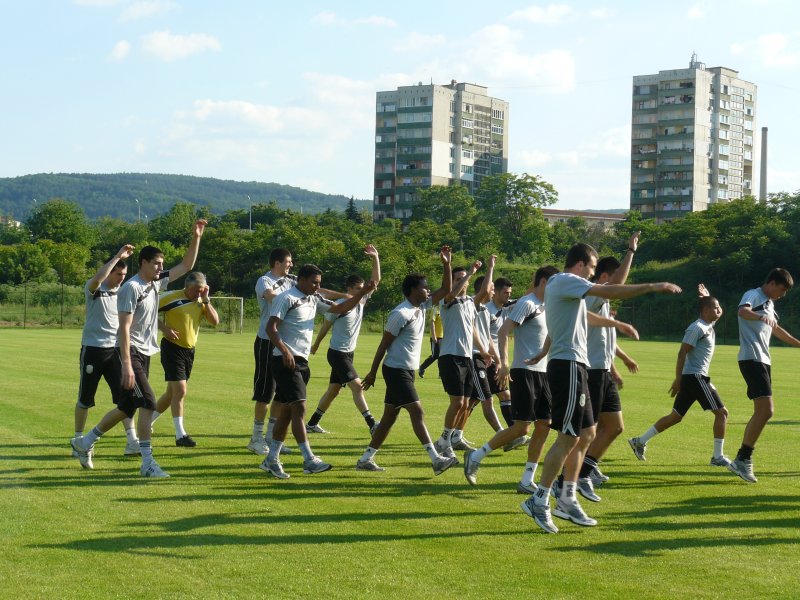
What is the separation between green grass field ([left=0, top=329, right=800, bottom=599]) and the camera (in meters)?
6.05

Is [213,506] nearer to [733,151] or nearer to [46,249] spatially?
[46,249]

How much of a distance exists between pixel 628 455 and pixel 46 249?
84.7 m

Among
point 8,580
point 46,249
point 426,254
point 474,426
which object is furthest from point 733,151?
point 8,580

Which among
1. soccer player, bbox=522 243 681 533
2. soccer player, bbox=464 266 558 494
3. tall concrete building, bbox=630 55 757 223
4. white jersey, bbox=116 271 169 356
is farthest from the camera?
tall concrete building, bbox=630 55 757 223

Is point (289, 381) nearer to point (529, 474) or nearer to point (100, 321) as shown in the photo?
point (100, 321)

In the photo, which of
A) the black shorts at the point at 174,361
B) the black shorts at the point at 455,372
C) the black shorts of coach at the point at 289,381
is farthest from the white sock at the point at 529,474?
the black shorts at the point at 174,361

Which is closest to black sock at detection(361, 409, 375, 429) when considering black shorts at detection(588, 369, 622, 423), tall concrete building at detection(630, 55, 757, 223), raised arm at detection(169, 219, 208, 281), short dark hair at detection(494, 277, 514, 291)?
short dark hair at detection(494, 277, 514, 291)

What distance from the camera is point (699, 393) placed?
1098cm

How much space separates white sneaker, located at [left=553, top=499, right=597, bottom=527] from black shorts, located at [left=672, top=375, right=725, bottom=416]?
357 centimetres

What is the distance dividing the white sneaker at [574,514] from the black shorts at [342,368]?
5.59m

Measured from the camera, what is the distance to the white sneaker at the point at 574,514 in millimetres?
7719

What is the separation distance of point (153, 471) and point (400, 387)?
8.20ft

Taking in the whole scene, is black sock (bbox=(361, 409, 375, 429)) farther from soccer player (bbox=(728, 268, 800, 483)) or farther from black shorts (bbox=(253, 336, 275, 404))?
soccer player (bbox=(728, 268, 800, 483))

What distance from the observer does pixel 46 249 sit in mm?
89125
